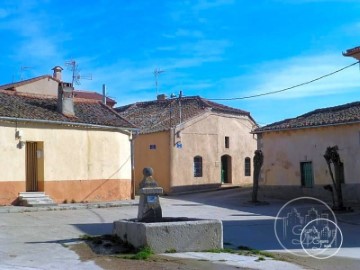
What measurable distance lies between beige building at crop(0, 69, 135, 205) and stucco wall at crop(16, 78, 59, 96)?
28.8ft

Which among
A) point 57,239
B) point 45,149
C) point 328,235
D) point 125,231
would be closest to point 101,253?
point 125,231

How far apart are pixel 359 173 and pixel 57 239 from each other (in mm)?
16170

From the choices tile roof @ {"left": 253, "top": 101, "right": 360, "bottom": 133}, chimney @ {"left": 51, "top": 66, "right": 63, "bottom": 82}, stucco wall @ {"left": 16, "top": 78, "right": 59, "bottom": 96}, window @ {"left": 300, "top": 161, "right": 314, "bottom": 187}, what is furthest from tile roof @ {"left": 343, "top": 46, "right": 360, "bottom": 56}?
chimney @ {"left": 51, "top": 66, "right": 63, "bottom": 82}

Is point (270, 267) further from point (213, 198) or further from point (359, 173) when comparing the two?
point (213, 198)

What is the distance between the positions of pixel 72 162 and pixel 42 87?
43.7 ft

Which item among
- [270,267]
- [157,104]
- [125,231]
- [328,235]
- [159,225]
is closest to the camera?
[270,267]

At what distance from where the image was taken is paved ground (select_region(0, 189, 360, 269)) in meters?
9.10

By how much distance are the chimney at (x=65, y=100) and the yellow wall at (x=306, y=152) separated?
36.1 ft

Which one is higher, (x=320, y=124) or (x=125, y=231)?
(x=320, y=124)

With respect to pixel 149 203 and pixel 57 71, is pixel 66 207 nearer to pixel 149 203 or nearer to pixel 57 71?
pixel 149 203

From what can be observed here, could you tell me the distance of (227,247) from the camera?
10922 millimetres

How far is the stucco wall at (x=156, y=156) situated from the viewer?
99.6 ft

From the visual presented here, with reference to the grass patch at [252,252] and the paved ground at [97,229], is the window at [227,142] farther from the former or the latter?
the grass patch at [252,252]

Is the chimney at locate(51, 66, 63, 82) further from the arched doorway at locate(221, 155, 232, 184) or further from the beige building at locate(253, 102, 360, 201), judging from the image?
the beige building at locate(253, 102, 360, 201)
